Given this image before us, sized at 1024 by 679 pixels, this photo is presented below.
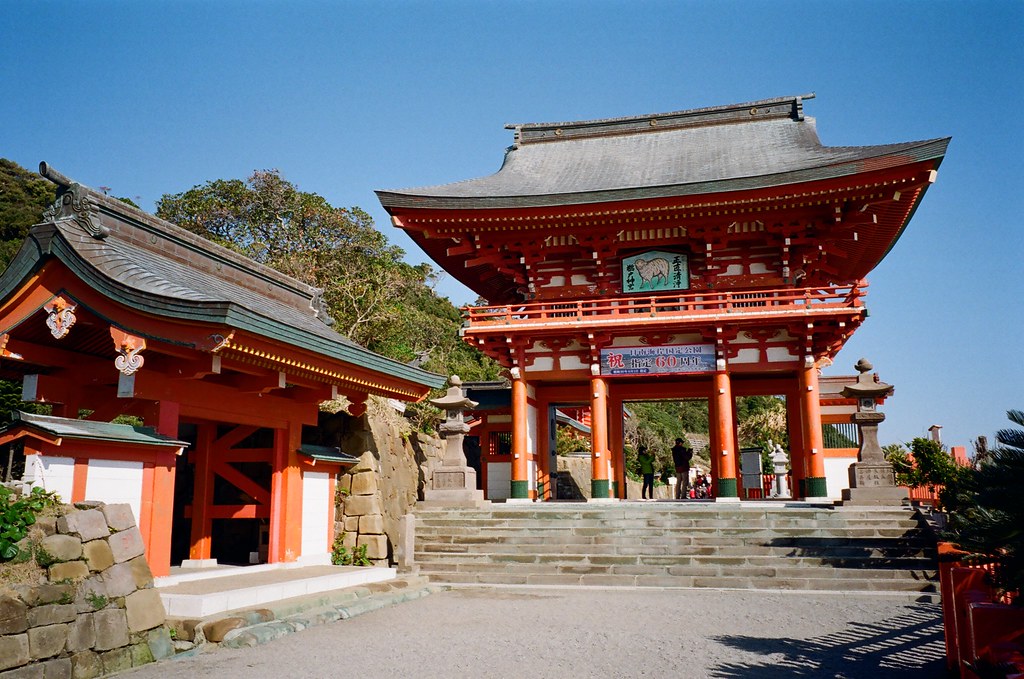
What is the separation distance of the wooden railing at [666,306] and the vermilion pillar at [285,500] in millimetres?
6747

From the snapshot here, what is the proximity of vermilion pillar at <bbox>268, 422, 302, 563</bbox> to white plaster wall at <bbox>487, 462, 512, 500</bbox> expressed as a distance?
9.39 meters

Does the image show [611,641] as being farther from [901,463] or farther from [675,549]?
[901,463]

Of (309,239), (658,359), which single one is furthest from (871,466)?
(309,239)

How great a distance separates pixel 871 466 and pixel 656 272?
666cm

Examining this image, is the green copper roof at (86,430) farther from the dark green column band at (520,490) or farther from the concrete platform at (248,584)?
the dark green column band at (520,490)

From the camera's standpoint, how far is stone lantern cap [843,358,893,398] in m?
13.2

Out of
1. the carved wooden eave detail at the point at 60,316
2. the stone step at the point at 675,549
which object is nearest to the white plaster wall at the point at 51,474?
the carved wooden eave detail at the point at 60,316

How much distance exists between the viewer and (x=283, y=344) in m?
9.28

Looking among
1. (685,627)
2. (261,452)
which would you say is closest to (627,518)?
(685,627)

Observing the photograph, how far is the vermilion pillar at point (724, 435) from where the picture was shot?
16188mm

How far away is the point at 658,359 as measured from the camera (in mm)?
17172

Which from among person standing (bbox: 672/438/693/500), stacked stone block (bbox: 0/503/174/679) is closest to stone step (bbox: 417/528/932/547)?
person standing (bbox: 672/438/693/500)

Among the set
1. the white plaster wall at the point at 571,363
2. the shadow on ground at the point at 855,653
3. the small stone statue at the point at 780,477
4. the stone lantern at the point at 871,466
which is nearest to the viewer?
the shadow on ground at the point at 855,653

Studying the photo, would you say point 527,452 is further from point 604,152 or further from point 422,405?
point 604,152
